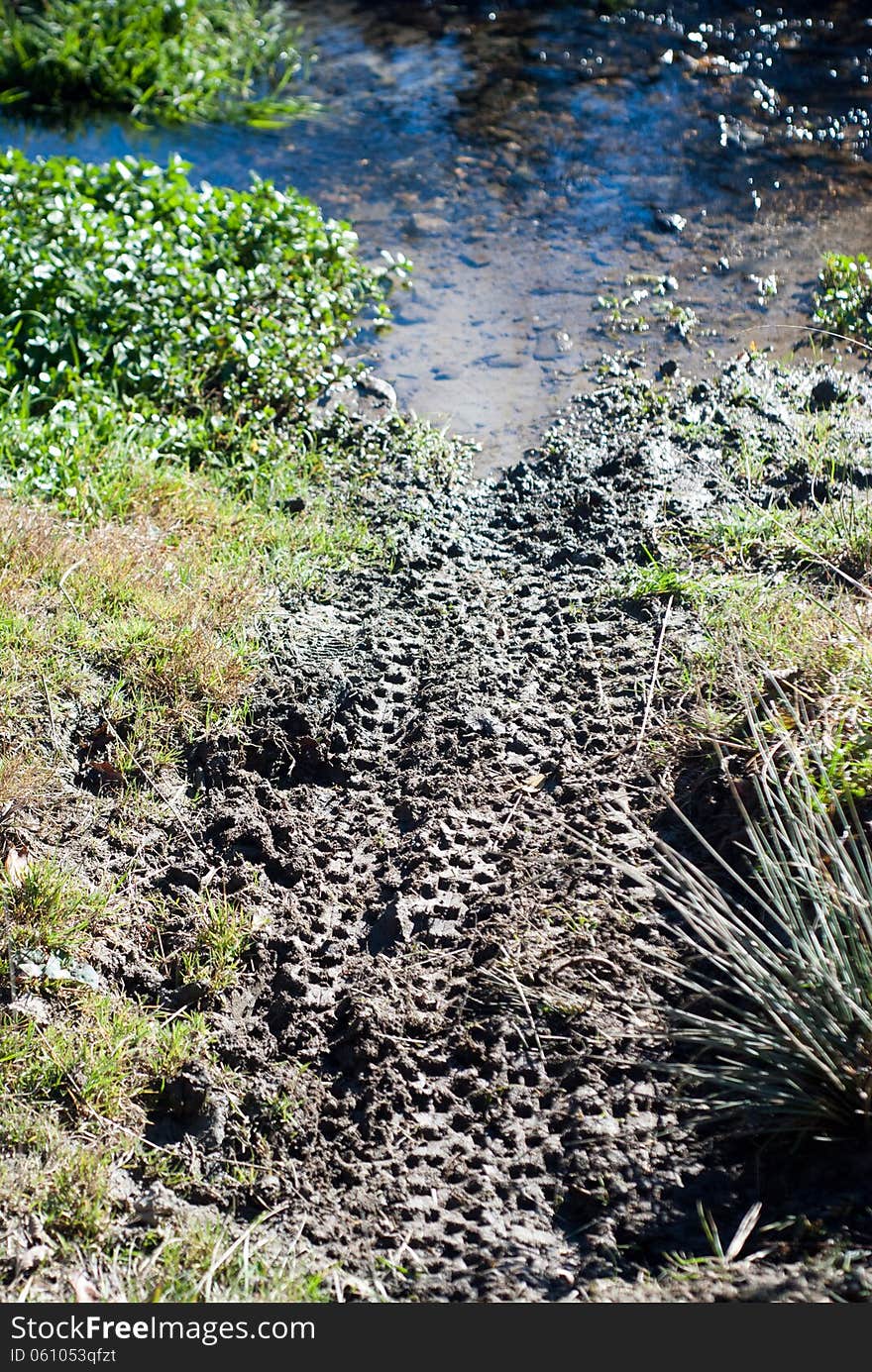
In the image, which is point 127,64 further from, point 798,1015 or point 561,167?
point 798,1015

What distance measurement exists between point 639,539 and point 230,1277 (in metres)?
2.76

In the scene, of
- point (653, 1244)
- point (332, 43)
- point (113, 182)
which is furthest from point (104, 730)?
point (332, 43)

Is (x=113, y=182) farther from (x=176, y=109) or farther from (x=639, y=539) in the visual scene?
(x=639, y=539)

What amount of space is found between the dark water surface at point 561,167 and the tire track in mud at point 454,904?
1.14 m

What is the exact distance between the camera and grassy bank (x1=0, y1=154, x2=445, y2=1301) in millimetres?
2428

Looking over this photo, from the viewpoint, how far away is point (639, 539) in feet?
13.7

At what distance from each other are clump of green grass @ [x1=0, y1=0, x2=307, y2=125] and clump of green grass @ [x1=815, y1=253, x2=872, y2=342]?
12.3 feet

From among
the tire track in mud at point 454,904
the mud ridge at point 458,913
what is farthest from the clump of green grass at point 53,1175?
the tire track in mud at point 454,904

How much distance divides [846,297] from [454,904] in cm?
380

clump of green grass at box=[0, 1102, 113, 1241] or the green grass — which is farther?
the green grass

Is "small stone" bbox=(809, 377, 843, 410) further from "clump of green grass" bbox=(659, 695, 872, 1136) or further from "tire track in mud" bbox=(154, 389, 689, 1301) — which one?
"clump of green grass" bbox=(659, 695, 872, 1136)

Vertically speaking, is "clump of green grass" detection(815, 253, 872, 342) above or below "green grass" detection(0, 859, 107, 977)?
above

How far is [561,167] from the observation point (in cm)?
685

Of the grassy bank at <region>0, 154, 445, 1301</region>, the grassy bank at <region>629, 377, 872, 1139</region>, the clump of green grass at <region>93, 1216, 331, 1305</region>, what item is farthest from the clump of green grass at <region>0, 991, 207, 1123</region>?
the grassy bank at <region>629, 377, 872, 1139</region>
